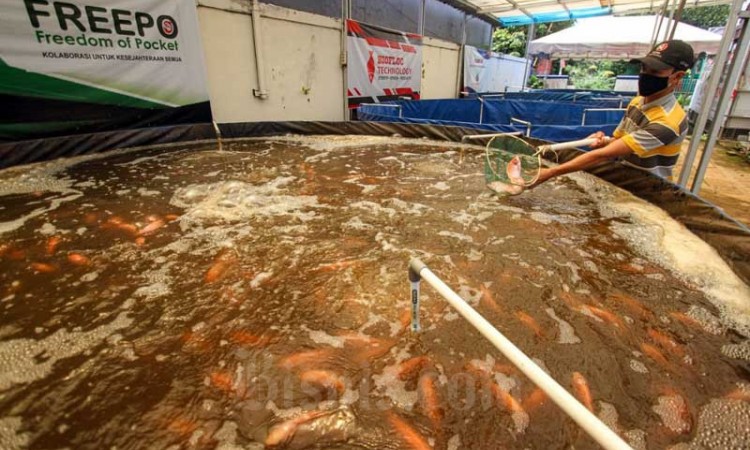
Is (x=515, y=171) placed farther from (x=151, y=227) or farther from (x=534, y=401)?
(x=151, y=227)

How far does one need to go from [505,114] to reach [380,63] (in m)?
3.53

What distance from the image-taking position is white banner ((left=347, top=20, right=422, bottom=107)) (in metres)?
8.61

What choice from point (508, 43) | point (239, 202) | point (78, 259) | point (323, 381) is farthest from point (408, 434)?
point (508, 43)

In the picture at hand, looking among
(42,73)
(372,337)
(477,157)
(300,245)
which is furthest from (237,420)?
(42,73)

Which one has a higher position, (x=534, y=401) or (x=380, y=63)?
(x=380, y=63)

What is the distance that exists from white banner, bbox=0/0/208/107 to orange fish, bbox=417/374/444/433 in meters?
6.03

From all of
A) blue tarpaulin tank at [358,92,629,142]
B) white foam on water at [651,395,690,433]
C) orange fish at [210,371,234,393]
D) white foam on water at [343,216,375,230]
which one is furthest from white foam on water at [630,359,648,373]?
blue tarpaulin tank at [358,92,629,142]

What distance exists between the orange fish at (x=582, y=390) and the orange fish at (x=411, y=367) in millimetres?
694

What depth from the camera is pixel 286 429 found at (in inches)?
57.1

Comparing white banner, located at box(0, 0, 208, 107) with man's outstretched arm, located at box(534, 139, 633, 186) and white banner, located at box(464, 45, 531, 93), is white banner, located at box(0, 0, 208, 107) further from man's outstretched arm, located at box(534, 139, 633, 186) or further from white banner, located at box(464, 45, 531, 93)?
white banner, located at box(464, 45, 531, 93)

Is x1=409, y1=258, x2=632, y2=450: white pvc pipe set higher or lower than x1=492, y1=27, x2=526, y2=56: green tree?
lower

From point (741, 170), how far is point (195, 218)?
9.45 metres

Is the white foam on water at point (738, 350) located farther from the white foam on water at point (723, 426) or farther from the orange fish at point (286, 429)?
the orange fish at point (286, 429)

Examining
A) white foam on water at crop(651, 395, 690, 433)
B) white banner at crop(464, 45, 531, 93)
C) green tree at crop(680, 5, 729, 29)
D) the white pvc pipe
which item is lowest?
white foam on water at crop(651, 395, 690, 433)
